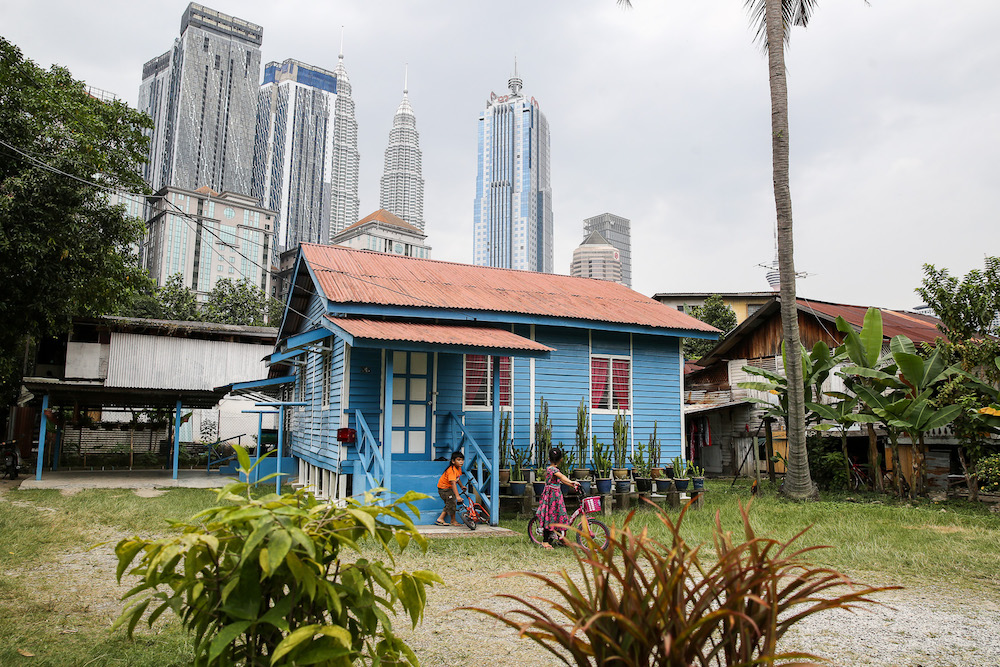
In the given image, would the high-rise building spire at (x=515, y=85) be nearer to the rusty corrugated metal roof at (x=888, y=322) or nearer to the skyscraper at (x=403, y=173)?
the skyscraper at (x=403, y=173)

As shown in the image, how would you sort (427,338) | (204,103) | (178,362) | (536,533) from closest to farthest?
1. (536,533)
2. (427,338)
3. (178,362)
4. (204,103)

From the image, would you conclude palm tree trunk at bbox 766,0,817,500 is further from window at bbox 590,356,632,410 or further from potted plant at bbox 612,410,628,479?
potted plant at bbox 612,410,628,479

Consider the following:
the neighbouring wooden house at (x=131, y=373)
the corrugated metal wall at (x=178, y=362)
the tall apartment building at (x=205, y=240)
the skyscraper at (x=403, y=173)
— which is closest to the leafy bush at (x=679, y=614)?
the neighbouring wooden house at (x=131, y=373)

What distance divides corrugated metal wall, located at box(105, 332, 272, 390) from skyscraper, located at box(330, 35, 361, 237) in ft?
459

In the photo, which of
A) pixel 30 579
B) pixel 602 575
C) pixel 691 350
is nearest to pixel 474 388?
pixel 30 579

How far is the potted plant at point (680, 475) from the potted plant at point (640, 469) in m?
0.52

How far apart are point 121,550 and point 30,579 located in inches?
237

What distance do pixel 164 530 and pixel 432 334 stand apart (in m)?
4.69

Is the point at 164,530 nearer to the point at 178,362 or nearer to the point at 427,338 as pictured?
the point at 427,338

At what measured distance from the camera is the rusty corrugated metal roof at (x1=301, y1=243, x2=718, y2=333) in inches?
496

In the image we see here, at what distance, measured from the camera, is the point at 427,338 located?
1043cm

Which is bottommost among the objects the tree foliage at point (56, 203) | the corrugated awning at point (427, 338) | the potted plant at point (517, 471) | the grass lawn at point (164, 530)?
the grass lawn at point (164, 530)

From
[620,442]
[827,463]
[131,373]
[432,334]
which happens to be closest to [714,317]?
[827,463]

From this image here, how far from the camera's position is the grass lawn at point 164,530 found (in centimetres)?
488
